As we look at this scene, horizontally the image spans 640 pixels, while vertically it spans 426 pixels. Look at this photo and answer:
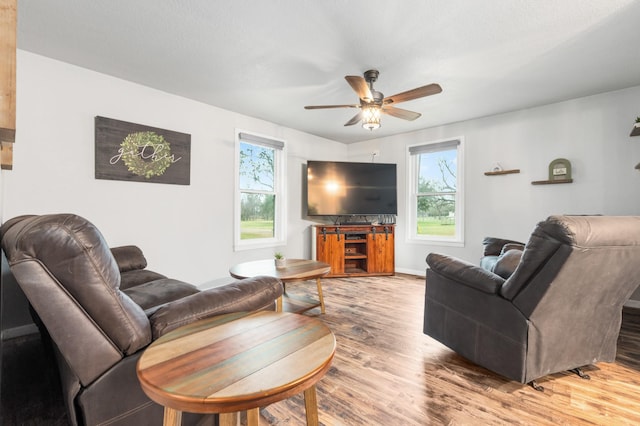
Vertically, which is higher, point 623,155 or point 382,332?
point 623,155

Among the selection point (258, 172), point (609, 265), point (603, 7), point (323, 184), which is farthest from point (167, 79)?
point (609, 265)

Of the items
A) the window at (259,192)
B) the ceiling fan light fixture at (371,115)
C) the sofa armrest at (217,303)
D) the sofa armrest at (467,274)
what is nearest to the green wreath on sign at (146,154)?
the window at (259,192)

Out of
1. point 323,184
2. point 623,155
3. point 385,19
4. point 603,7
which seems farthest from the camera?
point 323,184

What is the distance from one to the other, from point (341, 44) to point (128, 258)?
8.63ft

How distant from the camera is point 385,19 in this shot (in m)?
2.06

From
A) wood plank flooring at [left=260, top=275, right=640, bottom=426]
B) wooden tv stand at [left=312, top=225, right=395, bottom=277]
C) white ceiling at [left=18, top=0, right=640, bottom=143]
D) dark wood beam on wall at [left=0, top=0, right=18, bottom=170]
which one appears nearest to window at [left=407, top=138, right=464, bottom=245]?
wooden tv stand at [left=312, top=225, right=395, bottom=277]

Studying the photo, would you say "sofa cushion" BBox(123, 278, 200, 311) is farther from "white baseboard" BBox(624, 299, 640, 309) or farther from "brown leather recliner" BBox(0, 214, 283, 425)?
"white baseboard" BBox(624, 299, 640, 309)

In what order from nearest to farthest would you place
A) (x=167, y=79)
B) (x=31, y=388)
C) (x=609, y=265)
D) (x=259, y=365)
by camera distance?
(x=259, y=365) < (x=609, y=265) < (x=31, y=388) < (x=167, y=79)

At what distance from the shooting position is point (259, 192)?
14.4 feet

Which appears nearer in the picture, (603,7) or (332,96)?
(603,7)

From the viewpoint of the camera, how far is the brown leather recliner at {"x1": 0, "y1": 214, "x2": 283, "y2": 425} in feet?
3.00

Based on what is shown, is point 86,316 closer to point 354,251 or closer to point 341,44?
point 341,44

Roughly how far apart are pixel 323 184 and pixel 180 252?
2.42m

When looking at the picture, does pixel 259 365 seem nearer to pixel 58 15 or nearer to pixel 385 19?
pixel 385 19
